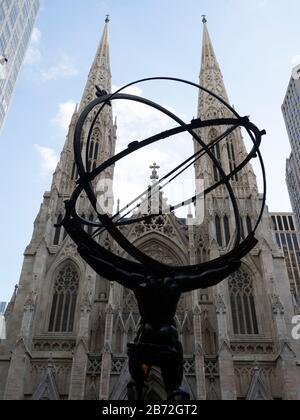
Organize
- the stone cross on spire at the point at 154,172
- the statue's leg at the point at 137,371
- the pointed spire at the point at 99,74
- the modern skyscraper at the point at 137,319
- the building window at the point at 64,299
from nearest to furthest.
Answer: the statue's leg at the point at 137,371 < the modern skyscraper at the point at 137,319 < the building window at the point at 64,299 < the stone cross on spire at the point at 154,172 < the pointed spire at the point at 99,74

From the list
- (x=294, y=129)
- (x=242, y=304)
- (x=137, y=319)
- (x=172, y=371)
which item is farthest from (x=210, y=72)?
(x=172, y=371)

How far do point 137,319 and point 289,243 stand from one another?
6360 cm

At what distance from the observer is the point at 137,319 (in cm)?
2672

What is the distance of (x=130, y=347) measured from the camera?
8.63 m

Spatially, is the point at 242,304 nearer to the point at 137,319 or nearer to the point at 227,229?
the point at 227,229

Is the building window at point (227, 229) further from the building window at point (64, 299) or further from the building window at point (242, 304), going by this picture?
the building window at point (64, 299)

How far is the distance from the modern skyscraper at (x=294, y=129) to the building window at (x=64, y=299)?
1660 inches

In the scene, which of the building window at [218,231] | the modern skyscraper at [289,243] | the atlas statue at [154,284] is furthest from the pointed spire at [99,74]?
the modern skyscraper at [289,243]

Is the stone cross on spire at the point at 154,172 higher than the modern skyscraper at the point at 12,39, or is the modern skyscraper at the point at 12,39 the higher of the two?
the modern skyscraper at the point at 12,39

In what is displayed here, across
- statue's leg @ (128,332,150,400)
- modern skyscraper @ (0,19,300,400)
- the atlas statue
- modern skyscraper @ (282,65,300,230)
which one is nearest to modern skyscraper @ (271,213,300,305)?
modern skyscraper @ (282,65,300,230)

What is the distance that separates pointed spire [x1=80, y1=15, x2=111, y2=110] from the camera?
4212cm

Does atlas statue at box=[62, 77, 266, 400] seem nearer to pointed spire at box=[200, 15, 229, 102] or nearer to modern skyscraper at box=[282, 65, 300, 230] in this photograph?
pointed spire at box=[200, 15, 229, 102]

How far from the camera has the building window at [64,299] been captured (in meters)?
26.9

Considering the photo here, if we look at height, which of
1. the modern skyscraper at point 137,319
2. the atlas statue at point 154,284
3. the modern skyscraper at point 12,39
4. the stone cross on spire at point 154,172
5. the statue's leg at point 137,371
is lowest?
the statue's leg at point 137,371
